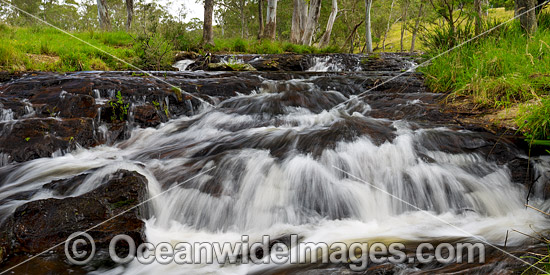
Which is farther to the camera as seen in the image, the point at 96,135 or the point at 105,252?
the point at 96,135

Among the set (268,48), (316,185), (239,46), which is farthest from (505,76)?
(239,46)

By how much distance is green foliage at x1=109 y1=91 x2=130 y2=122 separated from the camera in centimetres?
466

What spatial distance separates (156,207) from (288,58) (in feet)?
28.3

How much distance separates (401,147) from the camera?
11.4 ft

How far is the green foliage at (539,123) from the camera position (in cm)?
278

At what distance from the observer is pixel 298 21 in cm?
1866

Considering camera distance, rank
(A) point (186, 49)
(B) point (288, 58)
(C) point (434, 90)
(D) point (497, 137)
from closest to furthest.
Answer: (D) point (497, 137) < (C) point (434, 90) < (B) point (288, 58) < (A) point (186, 49)

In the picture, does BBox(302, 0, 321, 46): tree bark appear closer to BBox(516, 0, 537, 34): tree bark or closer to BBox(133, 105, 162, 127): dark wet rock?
BBox(516, 0, 537, 34): tree bark

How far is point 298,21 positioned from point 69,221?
59.5ft

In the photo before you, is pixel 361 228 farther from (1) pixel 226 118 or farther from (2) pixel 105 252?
(1) pixel 226 118

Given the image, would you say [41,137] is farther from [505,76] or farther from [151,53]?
[505,76]

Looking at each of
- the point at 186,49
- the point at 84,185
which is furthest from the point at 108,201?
the point at 186,49

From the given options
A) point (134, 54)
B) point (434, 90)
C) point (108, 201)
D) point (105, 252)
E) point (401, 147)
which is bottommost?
point (105, 252)

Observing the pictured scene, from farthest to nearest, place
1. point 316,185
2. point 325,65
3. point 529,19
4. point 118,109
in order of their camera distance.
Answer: point 325,65, point 529,19, point 118,109, point 316,185
